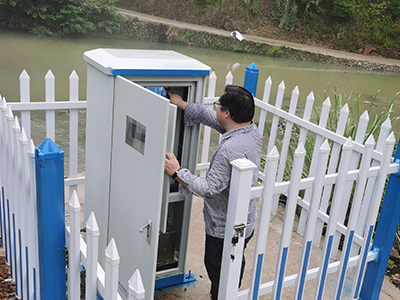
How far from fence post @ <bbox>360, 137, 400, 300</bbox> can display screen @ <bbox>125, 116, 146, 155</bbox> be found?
1.78 meters

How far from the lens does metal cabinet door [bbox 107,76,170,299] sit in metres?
2.18

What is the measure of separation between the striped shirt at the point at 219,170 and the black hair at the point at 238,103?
0.24 ft

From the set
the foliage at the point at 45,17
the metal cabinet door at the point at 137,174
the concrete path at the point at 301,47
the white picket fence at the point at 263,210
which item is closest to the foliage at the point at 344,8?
the concrete path at the point at 301,47

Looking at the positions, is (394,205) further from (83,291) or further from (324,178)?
(83,291)

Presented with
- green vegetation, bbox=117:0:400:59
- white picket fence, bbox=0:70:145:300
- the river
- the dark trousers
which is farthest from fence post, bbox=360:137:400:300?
green vegetation, bbox=117:0:400:59

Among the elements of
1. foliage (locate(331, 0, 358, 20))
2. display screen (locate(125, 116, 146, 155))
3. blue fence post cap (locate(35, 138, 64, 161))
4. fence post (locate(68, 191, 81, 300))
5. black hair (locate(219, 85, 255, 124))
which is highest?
foliage (locate(331, 0, 358, 20))

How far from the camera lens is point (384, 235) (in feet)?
10.1

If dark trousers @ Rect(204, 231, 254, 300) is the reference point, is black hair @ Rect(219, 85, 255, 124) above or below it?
above

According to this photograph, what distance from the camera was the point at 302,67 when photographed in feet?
62.3

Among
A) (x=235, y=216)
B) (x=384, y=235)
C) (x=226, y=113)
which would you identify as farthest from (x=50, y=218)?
(x=384, y=235)

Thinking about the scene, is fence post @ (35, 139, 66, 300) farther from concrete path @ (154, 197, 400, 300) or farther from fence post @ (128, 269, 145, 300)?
concrete path @ (154, 197, 400, 300)

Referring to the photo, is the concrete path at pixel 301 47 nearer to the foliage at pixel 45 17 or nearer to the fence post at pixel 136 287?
the foliage at pixel 45 17

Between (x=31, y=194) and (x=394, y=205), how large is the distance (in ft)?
7.76

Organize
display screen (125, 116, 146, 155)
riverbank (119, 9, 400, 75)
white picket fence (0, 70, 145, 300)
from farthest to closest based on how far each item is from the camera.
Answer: riverbank (119, 9, 400, 75) → display screen (125, 116, 146, 155) → white picket fence (0, 70, 145, 300)
